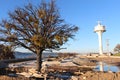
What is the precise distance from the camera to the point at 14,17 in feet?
90.7

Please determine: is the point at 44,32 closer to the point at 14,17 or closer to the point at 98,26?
the point at 14,17

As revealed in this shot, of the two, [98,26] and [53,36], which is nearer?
[53,36]

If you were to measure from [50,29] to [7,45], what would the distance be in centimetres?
520

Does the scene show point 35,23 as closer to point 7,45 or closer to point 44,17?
point 44,17

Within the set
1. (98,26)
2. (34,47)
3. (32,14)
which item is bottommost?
(34,47)

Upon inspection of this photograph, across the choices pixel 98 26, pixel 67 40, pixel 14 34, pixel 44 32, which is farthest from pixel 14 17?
pixel 98 26

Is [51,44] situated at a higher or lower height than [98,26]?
lower

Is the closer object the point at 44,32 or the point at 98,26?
the point at 44,32

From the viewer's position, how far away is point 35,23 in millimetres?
27453

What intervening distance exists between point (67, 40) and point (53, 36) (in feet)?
5.56

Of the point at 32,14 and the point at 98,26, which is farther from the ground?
the point at 98,26

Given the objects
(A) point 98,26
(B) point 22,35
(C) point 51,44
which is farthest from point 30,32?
(A) point 98,26

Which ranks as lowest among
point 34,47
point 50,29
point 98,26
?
point 34,47

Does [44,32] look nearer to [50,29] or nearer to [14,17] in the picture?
[50,29]
